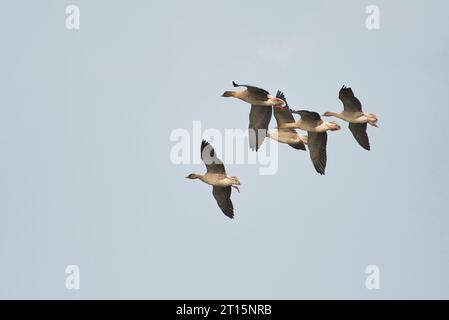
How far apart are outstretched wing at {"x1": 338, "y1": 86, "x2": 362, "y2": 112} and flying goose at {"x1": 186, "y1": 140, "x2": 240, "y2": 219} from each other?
355 centimetres

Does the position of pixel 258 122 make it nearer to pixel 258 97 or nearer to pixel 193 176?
pixel 258 97

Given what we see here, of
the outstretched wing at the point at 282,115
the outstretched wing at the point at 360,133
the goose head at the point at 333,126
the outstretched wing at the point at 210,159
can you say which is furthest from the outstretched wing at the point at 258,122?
the outstretched wing at the point at 360,133

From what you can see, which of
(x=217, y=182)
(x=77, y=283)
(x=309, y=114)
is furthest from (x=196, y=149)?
(x=77, y=283)

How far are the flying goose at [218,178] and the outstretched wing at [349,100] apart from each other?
11.6 feet

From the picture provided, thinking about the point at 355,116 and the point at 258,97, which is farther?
the point at 355,116

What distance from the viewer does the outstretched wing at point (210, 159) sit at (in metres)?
34.2

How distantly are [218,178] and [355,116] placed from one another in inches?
163

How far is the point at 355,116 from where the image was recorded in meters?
35.9

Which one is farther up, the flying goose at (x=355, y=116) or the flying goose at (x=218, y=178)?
the flying goose at (x=355, y=116)

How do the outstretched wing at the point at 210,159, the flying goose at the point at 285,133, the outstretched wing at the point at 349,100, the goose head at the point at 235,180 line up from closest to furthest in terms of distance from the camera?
the outstretched wing at the point at 210,159 < the goose head at the point at 235,180 < the outstretched wing at the point at 349,100 < the flying goose at the point at 285,133

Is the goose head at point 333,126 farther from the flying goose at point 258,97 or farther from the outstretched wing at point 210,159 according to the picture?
the outstretched wing at point 210,159

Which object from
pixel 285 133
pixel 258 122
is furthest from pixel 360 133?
pixel 258 122

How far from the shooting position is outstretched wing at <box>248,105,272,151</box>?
3612 centimetres
